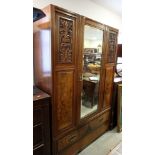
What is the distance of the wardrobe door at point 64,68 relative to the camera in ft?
4.92

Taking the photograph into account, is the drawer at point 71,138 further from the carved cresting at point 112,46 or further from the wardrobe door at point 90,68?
the carved cresting at point 112,46

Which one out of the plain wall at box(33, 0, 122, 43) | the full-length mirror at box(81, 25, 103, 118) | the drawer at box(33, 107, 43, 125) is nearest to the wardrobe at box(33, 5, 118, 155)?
the full-length mirror at box(81, 25, 103, 118)

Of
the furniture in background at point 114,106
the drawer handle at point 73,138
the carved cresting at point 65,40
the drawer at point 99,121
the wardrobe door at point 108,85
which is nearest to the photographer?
the carved cresting at point 65,40

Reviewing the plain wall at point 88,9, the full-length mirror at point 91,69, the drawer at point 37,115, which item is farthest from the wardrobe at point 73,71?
the plain wall at point 88,9

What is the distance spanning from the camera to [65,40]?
157 centimetres

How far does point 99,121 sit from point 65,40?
1.39 metres

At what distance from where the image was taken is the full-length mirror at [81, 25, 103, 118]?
1.93m

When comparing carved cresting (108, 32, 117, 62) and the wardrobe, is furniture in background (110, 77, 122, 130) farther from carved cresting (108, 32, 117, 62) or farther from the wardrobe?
carved cresting (108, 32, 117, 62)

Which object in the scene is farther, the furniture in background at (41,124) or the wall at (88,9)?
the wall at (88,9)

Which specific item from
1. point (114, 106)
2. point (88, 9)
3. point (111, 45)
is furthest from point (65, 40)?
point (114, 106)
